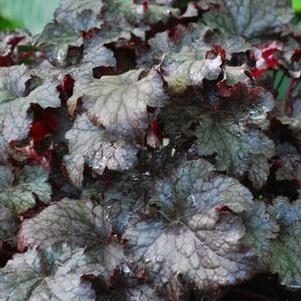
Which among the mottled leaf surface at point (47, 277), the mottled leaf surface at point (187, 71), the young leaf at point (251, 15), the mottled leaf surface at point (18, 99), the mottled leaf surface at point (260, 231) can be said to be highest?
the mottled leaf surface at point (187, 71)

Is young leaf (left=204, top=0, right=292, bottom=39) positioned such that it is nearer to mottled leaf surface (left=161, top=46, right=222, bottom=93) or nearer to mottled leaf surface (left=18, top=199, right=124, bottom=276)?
mottled leaf surface (left=161, top=46, right=222, bottom=93)

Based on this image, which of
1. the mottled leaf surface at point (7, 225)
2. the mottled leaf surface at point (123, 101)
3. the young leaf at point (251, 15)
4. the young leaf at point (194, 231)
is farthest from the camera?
the young leaf at point (251, 15)

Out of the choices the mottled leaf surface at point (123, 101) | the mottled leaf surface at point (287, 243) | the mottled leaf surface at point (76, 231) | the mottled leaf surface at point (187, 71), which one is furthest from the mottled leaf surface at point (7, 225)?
the mottled leaf surface at point (287, 243)

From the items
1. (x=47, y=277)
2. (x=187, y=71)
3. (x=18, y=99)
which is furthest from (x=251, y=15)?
(x=47, y=277)

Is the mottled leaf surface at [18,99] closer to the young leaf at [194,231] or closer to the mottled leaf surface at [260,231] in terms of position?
the young leaf at [194,231]

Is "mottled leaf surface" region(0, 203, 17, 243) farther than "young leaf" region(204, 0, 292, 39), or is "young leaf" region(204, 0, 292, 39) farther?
"young leaf" region(204, 0, 292, 39)

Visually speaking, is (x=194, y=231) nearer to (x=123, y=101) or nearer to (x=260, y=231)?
(x=260, y=231)

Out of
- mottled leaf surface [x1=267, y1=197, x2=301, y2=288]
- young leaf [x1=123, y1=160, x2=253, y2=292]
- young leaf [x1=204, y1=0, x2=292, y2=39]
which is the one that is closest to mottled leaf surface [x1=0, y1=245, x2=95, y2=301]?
young leaf [x1=123, y1=160, x2=253, y2=292]
